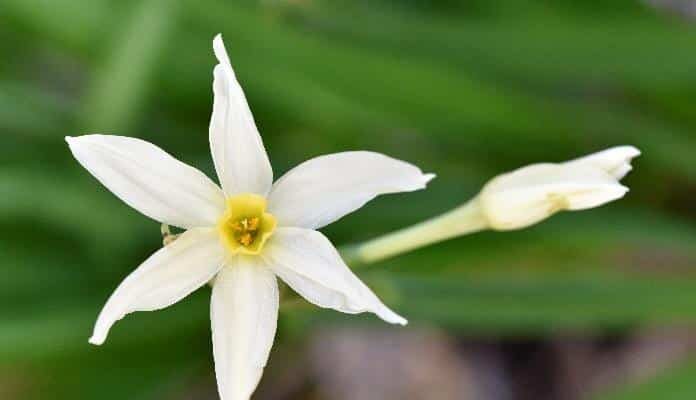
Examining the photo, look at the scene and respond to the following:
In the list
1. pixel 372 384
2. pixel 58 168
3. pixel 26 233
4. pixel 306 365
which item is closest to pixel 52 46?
pixel 58 168

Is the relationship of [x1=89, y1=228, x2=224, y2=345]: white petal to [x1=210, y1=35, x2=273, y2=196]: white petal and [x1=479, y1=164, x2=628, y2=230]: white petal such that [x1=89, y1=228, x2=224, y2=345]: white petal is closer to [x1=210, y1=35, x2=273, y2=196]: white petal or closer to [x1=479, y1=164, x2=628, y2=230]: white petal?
[x1=210, y1=35, x2=273, y2=196]: white petal

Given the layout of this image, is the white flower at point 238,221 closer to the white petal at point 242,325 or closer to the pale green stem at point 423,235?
the white petal at point 242,325

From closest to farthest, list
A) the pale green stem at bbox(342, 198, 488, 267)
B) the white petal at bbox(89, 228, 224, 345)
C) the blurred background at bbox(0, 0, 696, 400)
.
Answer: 1. the white petal at bbox(89, 228, 224, 345)
2. the pale green stem at bbox(342, 198, 488, 267)
3. the blurred background at bbox(0, 0, 696, 400)

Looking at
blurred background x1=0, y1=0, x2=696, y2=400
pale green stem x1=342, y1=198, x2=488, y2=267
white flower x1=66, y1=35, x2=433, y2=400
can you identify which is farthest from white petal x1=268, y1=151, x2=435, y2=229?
blurred background x1=0, y1=0, x2=696, y2=400

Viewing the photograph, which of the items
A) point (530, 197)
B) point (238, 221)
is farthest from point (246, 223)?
point (530, 197)

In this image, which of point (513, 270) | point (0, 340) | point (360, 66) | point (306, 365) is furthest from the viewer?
point (306, 365)

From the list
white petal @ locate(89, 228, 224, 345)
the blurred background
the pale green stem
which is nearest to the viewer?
white petal @ locate(89, 228, 224, 345)

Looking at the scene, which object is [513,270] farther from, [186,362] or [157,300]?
[157,300]
